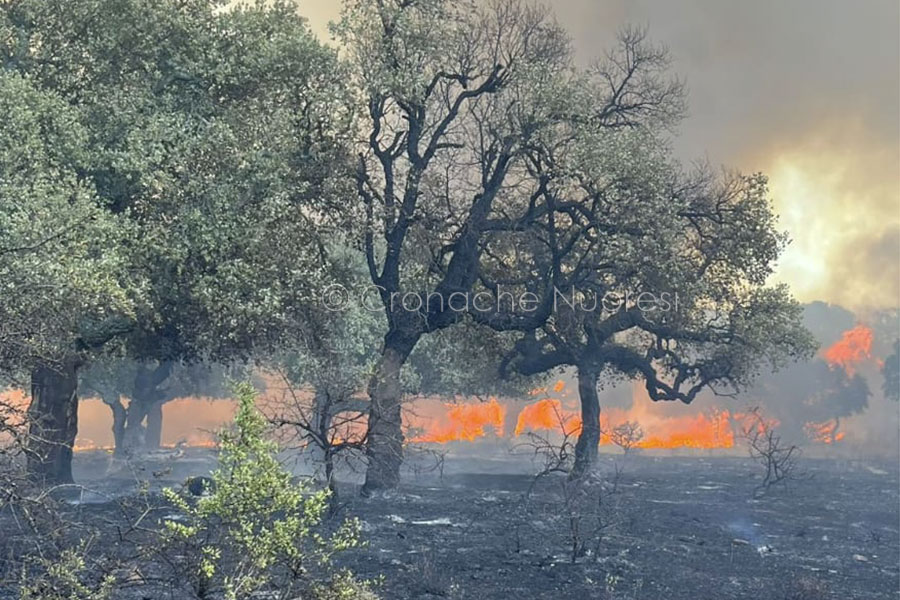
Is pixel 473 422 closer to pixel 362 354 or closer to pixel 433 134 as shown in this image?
pixel 362 354

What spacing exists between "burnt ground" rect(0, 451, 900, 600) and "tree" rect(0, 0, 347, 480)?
6.13m

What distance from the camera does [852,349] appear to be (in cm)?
10325

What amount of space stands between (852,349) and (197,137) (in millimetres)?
99736

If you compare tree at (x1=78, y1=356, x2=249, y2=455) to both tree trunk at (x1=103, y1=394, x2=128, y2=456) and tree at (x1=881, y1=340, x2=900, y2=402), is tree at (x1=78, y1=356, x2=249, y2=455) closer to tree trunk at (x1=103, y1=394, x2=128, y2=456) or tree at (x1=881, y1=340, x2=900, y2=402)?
tree trunk at (x1=103, y1=394, x2=128, y2=456)

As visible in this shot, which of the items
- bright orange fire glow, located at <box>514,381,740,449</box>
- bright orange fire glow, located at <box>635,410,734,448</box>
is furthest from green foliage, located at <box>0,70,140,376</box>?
bright orange fire glow, located at <box>635,410,734,448</box>

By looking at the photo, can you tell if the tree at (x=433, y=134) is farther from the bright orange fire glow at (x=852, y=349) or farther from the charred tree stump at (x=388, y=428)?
the bright orange fire glow at (x=852, y=349)

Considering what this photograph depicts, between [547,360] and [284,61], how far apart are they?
62.5ft

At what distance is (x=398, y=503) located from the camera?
2830cm

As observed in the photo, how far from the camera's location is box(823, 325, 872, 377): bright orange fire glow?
102 m

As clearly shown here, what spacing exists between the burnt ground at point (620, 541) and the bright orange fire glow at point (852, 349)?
6754 cm

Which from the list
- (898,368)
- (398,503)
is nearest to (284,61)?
(398,503)

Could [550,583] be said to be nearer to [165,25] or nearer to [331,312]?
[331,312]

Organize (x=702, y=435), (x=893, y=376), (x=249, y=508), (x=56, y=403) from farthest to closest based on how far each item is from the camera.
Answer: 1. (x=702, y=435)
2. (x=893, y=376)
3. (x=56, y=403)
4. (x=249, y=508)

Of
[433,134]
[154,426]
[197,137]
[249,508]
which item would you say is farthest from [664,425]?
[249,508]
